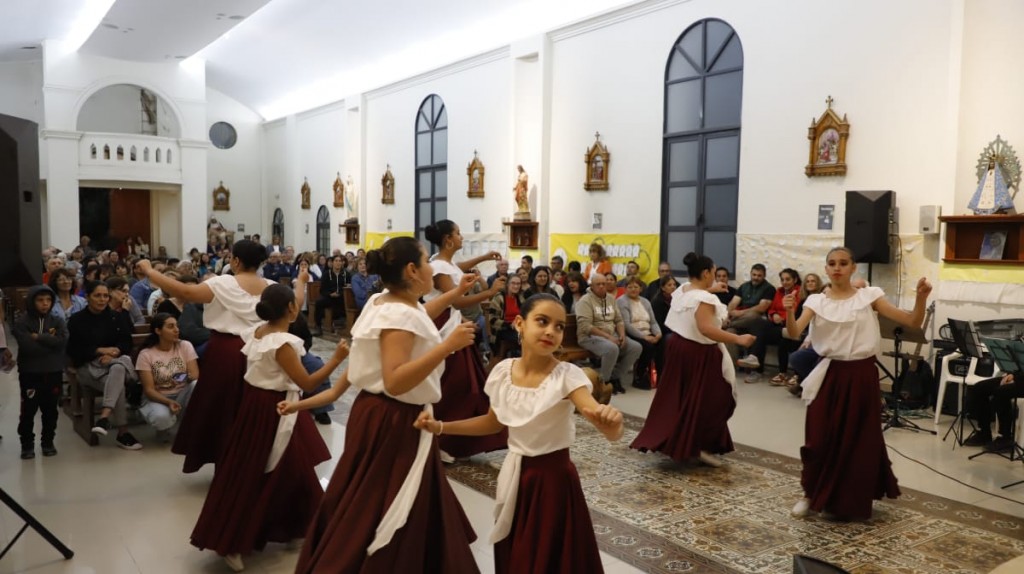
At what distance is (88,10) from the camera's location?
17.0 m

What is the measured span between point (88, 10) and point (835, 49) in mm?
15355

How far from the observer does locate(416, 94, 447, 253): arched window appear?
17.0 meters

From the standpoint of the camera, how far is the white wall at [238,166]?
936 inches

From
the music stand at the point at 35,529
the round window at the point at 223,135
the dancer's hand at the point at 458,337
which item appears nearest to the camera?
the dancer's hand at the point at 458,337

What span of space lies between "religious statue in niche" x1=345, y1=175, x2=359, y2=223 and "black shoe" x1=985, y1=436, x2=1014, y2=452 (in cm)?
1547

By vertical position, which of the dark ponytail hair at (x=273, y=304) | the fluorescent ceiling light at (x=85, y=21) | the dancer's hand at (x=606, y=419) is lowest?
the dancer's hand at (x=606, y=419)

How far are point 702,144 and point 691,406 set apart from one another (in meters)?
6.37

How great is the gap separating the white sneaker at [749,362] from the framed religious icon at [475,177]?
7.39 metres

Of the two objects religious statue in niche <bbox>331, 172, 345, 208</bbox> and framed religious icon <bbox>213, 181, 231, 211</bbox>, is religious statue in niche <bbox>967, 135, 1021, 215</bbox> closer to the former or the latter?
religious statue in niche <bbox>331, 172, 345, 208</bbox>

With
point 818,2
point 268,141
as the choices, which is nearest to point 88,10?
point 268,141

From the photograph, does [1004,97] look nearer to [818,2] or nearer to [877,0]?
[877,0]

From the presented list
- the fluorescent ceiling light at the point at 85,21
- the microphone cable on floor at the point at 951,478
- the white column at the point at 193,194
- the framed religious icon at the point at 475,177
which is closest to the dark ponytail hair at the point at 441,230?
the microphone cable on floor at the point at 951,478

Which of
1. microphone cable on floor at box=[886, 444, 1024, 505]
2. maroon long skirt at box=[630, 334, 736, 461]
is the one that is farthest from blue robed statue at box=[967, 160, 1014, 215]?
maroon long skirt at box=[630, 334, 736, 461]

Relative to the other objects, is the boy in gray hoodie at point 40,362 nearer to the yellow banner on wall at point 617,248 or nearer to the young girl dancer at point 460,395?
the young girl dancer at point 460,395
